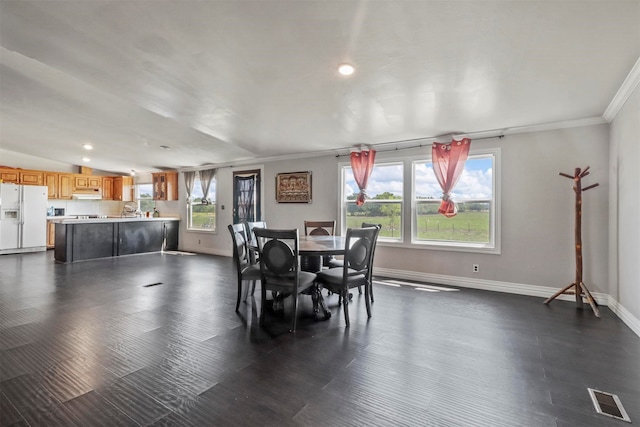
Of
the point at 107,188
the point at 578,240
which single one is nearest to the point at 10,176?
the point at 107,188

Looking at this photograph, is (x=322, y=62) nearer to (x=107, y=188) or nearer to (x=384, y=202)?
(x=384, y=202)

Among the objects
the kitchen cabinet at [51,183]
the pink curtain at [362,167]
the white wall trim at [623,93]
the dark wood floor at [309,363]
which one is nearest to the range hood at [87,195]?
the kitchen cabinet at [51,183]

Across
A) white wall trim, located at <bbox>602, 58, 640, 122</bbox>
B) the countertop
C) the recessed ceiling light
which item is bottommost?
the countertop

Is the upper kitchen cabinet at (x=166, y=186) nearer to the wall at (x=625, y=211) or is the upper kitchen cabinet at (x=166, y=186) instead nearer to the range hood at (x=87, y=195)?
the range hood at (x=87, y=195)

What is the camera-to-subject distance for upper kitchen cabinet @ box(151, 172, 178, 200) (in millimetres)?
7918

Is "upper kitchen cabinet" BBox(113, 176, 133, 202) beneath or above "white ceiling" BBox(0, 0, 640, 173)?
beneath

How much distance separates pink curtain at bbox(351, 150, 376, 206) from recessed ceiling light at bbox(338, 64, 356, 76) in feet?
7.56

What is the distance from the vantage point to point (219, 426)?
147cm

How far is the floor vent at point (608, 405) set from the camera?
61.3 inches

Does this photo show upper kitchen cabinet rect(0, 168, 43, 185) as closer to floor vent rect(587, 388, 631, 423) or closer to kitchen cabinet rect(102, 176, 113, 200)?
kitchen cabinet rect(102, 176, 113, 200)

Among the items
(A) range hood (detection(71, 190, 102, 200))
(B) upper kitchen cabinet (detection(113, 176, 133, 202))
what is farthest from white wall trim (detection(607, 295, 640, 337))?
(A) range hood (detection(71, 190, 102, 200))

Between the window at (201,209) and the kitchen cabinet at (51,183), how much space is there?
144 inches


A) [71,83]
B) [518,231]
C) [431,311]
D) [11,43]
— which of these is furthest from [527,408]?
[71,83]

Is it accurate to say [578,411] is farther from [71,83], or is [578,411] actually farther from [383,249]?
[71,83]
